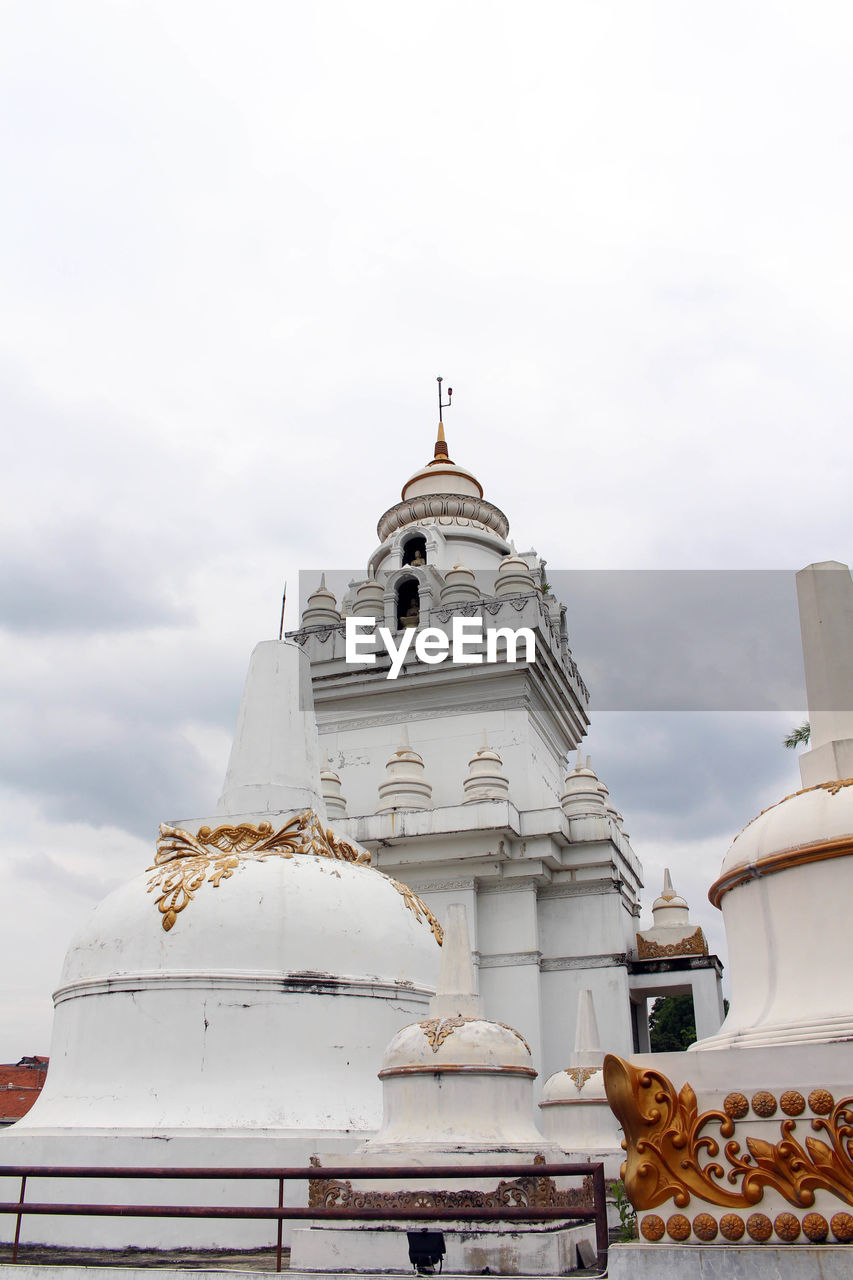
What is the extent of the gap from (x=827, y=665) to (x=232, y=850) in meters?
7.52

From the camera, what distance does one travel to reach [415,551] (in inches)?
1217

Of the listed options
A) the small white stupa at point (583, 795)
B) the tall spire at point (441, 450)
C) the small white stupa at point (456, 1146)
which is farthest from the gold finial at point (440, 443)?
the small white stupa at point (456, 1146)

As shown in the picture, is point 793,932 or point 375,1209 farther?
point 375,1209

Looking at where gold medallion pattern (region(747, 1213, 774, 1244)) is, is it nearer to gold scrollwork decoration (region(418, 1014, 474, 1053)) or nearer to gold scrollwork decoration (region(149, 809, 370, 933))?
gold scrollwork decoration (region(418, 1014, 474, 1053))

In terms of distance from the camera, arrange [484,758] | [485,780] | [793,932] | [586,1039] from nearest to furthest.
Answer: [793,932] → [586,1039] → [485,780] → [484,758]

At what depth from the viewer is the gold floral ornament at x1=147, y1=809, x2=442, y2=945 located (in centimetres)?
1139

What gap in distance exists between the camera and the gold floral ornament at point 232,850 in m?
11.4

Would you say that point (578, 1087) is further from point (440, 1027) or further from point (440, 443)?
point (440, 443)

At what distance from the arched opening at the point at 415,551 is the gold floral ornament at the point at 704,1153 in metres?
25.5

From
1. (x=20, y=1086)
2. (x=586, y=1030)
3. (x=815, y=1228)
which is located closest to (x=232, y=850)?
(x=586, y=1030)

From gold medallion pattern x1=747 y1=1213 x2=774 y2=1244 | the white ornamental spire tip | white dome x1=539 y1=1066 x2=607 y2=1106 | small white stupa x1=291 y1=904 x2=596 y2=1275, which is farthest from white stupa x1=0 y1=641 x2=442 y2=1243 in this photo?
gold medallion pattern x1=747 y1=1213 x2=774 y2=1244

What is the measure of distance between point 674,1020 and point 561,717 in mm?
35277

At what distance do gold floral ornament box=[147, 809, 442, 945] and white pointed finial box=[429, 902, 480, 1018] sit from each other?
3.10 metres

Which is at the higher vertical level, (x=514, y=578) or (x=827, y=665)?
(x=514, y=578)
